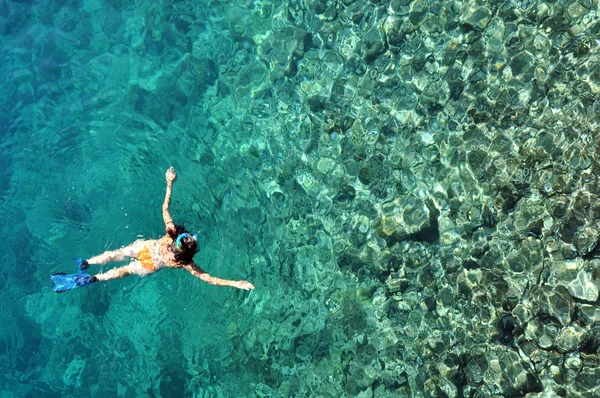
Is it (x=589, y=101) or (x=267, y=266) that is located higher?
(x=589, y=101)

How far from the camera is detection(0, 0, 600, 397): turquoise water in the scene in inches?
279

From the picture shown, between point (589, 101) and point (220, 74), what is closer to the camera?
point (589, 101)

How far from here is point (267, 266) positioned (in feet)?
27.7

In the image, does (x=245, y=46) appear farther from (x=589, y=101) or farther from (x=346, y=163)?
(x=589, y=101)

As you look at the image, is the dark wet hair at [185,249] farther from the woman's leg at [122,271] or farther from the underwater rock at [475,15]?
the underwater rock at [475,15]

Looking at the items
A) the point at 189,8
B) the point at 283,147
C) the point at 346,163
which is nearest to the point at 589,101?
the point at 346,163

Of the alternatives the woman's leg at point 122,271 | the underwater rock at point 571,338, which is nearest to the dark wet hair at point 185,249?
the woman's leg at point 122,271

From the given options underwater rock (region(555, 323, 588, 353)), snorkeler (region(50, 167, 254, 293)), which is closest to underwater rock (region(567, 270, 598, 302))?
underwater rock (region(555, 323, 588, 353))

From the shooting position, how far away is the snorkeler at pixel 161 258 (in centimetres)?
623

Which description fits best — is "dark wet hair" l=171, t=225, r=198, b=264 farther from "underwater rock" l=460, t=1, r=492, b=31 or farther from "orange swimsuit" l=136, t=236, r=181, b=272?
"underwater rock" l=460, t=1, r=492, b=31

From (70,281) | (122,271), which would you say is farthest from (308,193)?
(70,281)

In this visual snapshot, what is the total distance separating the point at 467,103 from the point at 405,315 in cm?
328

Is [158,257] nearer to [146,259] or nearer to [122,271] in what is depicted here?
[146,259]

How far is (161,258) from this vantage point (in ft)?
22.6
